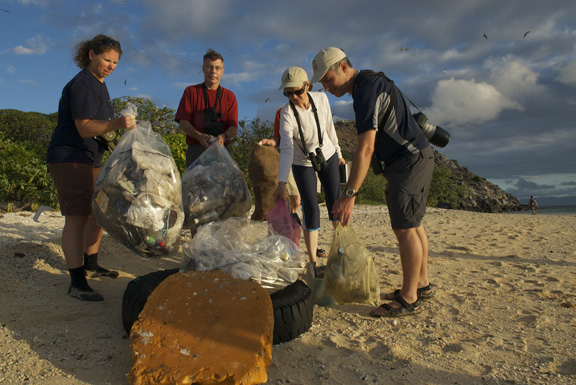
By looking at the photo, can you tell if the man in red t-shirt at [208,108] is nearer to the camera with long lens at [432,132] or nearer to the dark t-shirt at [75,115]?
the dark t-shirt at [75,115]

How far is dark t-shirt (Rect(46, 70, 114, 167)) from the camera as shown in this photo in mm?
3162

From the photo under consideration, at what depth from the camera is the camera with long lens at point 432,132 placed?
3.34m

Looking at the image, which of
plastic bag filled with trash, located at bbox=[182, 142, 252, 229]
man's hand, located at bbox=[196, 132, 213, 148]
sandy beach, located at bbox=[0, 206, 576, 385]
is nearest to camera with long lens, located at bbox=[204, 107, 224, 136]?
man's hand, located at bbox=[196, 132, 213, 148]

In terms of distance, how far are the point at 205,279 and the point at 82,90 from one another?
1.75 meters

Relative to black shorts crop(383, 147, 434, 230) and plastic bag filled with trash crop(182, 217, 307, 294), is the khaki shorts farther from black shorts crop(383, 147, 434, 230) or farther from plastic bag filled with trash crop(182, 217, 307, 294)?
black shorts crop(383, 147, 434, 230)

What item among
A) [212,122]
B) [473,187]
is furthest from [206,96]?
[473,187]

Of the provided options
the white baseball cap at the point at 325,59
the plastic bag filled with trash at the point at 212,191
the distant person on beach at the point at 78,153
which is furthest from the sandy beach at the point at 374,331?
the white baseball cap at the point at 325,59

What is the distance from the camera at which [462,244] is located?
6.16m

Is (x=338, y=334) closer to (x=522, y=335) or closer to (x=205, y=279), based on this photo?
(x=205, y=279)

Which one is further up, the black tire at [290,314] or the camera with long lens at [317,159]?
the camera with long lens at [317,159]

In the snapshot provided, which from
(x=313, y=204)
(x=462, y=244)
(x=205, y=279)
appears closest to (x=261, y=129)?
(x=462, y=244)

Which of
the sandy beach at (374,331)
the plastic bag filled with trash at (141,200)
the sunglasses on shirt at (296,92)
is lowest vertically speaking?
the sandy beach at (374,331)

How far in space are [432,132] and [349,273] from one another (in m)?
1.34

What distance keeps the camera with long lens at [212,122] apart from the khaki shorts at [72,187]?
1213mm
